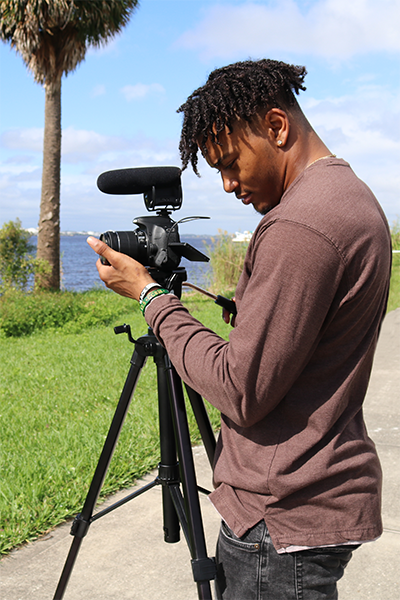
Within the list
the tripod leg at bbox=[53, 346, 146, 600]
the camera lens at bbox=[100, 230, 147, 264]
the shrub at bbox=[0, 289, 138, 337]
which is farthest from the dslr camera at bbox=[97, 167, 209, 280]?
the shrub at bbox=[0, 289, 138, 337]

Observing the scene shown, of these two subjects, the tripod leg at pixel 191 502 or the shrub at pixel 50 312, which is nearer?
the tripod leg at pixel 191 502

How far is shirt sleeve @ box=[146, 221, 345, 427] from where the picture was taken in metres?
1.06

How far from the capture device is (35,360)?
6.98 meters

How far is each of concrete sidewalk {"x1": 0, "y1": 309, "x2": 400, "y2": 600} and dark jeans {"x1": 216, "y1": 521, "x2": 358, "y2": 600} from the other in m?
1.31

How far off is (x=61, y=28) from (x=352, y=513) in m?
12.6

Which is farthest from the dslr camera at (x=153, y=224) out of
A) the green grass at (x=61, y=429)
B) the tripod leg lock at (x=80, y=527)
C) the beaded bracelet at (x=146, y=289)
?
the green grass at (x=61, y=429)

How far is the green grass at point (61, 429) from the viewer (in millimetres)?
3076

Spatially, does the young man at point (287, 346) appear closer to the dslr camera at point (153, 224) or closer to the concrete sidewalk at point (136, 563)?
the dslr camera at point (153, 224)

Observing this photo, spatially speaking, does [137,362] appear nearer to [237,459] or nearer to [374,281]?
[237,459]

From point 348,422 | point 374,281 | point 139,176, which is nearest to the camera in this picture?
point 374,281

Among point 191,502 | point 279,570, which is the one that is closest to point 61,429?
point 191,502

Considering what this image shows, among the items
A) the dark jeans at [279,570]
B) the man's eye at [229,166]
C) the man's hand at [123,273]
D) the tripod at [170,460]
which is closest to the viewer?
the dark jeans at [279,570]

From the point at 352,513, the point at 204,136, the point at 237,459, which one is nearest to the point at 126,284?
the point at 204,136

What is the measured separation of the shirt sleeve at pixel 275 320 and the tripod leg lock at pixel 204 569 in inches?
21.5
